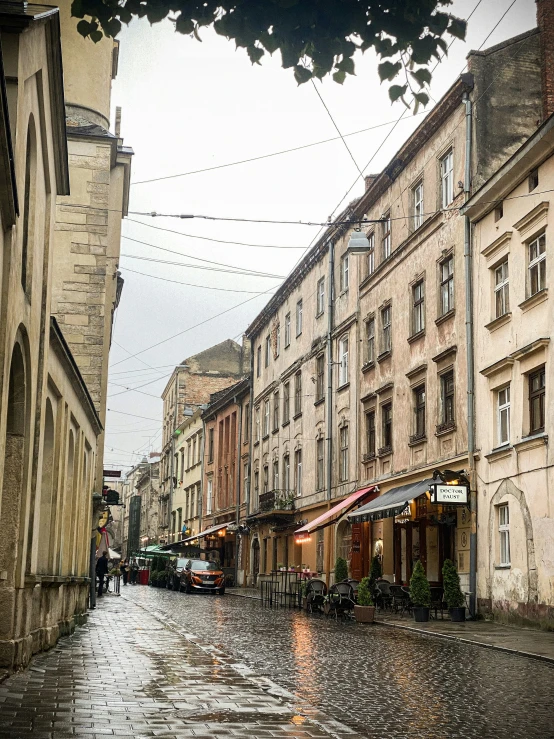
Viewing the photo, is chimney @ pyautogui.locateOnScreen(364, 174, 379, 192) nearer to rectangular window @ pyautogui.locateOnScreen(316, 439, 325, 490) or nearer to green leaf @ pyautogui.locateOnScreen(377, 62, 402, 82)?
rectangular window @ pyautogui.locateOnScreen(316, 439, 325, 490)

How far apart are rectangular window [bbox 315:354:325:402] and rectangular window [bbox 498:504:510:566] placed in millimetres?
16733

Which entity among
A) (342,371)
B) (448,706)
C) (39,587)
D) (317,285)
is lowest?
(448,706)

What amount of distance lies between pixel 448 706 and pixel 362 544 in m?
23.8

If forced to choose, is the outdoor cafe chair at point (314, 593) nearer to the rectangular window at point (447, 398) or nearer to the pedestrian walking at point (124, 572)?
the rectangular window at point (447, 398)

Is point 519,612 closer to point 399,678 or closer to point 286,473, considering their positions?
point 399,678

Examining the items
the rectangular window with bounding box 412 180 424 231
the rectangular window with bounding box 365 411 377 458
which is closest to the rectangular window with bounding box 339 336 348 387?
the rectangular window with bounding box 365 411 377 458

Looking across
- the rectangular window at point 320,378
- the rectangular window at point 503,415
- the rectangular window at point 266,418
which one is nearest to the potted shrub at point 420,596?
the rectangular window at point 503,415

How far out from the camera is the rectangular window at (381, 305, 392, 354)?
3198cm

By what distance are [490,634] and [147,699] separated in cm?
1124

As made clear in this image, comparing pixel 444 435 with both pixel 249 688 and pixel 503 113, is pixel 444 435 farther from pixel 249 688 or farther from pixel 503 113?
pixel 249 688

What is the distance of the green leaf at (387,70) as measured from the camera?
24.4 ft

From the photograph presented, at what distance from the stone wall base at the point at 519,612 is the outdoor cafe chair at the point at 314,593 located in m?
5.14

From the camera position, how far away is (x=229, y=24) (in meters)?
7.10

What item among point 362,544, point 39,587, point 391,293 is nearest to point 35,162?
point 39,587
